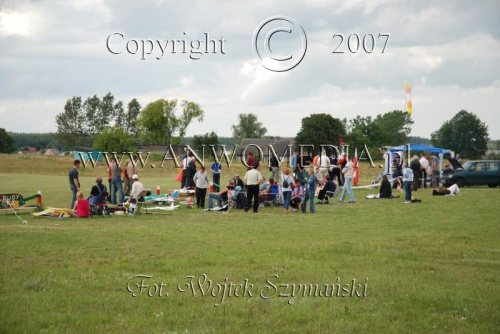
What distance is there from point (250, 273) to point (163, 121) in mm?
108713

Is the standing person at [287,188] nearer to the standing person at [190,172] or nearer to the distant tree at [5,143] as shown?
the standing person at [190,172]

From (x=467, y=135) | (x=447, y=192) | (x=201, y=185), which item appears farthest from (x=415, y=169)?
(x=467, y=135)

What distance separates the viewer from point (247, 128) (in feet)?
457

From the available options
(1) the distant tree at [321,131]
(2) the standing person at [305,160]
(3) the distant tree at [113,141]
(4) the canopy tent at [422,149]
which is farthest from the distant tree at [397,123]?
(2) the standing person at [305,160]

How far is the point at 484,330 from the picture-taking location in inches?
290

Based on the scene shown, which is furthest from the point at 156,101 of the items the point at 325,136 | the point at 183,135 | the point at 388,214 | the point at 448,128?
the point at 388,214

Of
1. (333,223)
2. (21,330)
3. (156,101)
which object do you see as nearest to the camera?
(21,330)

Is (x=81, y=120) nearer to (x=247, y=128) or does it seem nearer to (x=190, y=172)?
(x=247, y=128)

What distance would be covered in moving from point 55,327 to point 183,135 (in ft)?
370

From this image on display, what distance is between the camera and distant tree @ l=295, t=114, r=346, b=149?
97.4 metres

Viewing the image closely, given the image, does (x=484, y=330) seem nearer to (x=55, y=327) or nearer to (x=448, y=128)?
(x=55, y=327)

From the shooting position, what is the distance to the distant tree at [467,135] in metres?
119

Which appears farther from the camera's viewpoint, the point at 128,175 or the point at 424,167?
the point at 424,167

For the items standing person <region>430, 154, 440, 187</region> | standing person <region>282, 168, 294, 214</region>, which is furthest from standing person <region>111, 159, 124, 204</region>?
standing person <region>430, 154, 440, 187</region>
